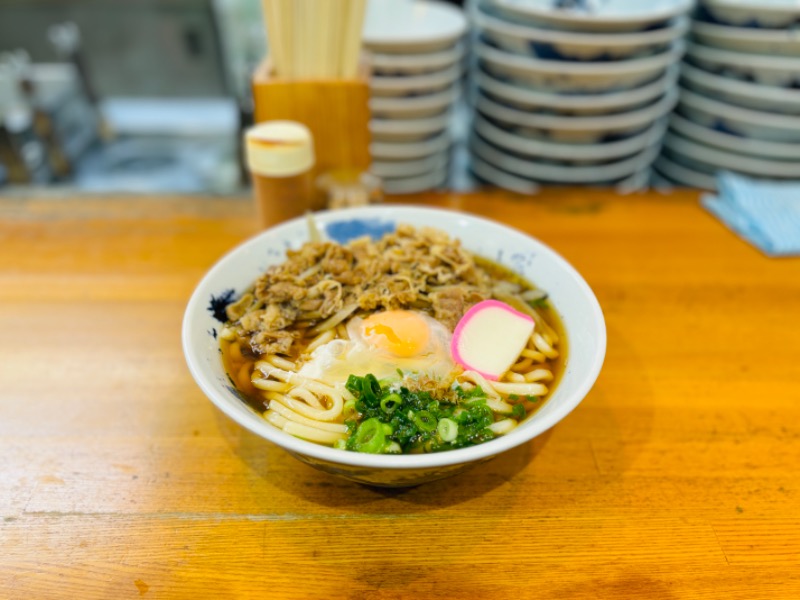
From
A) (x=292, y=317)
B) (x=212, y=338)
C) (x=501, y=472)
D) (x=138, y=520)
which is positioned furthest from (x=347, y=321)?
(x=138, y=520)

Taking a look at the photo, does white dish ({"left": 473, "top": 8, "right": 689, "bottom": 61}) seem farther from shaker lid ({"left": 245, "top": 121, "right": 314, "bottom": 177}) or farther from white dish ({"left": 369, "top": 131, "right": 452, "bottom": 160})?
shaker lid ({"left": 245, "top": 121, "right": 314, "bottom": 177})

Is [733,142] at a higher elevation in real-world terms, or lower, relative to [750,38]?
lower

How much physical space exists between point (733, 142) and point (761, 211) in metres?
0.52

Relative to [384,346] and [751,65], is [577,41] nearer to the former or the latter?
[751,65]

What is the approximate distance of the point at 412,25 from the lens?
2.70 metres

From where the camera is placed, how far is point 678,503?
3.94ft

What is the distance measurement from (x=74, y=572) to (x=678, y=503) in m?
1.21

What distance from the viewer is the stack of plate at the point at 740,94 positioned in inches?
88.8

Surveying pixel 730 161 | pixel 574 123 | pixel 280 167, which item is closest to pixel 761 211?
pixel 730 161

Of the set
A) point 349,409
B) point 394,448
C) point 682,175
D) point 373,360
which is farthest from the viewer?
point 682,175

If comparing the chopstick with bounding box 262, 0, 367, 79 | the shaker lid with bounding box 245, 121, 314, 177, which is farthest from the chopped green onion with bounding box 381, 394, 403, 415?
the chopstick with bounding box 262, 0, 367, 79

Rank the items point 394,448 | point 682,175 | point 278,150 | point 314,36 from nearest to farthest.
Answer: point 394,448 → point 278,150 → point 314,36 → point 682,175

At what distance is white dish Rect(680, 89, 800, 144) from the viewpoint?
7.82ft

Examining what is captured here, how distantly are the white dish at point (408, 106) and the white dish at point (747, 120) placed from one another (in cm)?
113
